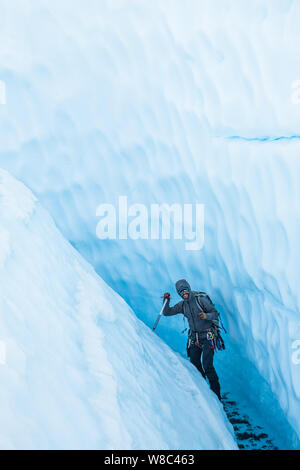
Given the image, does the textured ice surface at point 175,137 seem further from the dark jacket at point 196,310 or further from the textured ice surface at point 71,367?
the textured ice surface at point 71,367

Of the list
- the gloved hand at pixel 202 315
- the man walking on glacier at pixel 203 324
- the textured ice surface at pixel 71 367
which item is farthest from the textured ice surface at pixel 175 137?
the textured ice surface at pixel 71 367

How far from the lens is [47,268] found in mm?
2605

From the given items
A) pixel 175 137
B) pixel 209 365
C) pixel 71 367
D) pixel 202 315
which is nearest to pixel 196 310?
pixel 202 315

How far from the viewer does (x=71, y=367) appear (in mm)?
2076

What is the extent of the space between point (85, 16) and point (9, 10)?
0.66 metres

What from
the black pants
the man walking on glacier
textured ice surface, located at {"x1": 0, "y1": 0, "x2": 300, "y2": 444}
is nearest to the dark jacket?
the man walking on glacier

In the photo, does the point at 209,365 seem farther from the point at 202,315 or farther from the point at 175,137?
the point at 175,137

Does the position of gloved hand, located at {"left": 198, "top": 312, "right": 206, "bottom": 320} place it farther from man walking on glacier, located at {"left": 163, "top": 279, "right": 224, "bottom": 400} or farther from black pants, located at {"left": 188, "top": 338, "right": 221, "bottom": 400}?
black pants, located at {"left": 188, "top": 338, "right": 221, "bottom": 400}

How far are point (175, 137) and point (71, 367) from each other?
2337mm

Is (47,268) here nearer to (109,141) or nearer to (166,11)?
(109,141)

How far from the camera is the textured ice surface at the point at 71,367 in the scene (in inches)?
70.2
